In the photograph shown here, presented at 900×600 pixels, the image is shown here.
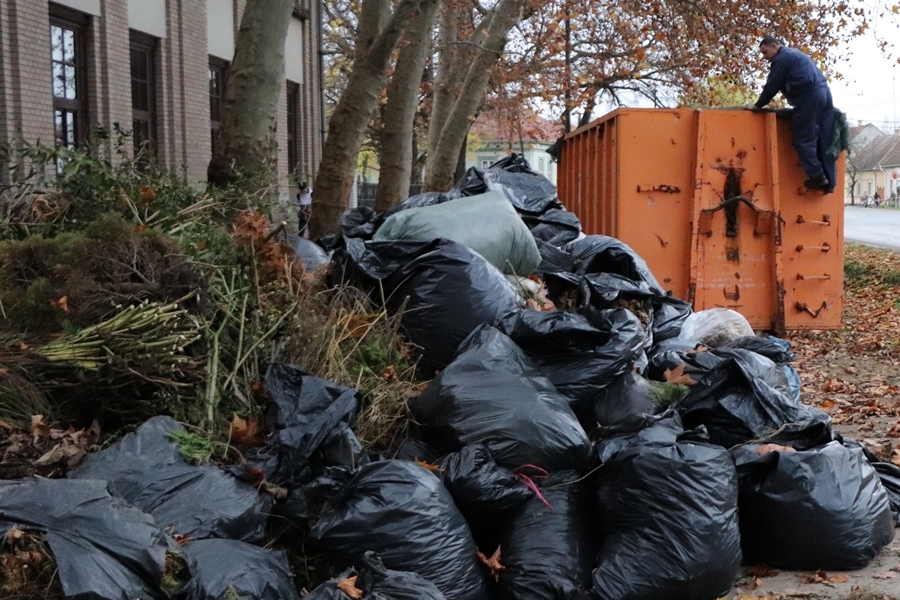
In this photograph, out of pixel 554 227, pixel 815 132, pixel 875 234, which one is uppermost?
pixel 815 132

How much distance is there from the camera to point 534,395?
139 inches

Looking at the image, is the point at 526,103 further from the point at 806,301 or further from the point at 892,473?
the point at 892,473

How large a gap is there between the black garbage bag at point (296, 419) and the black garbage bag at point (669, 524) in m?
0.96

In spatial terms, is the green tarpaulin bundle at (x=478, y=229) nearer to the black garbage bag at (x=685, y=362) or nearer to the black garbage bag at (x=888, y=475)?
the black garbage bag at (x=685, y=362)

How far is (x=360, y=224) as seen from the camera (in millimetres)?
5562

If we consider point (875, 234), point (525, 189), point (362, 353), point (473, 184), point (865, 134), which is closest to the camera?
point (362, 353)

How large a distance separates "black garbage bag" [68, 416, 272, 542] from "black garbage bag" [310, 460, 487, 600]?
0.22 m

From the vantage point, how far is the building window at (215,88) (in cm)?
1439

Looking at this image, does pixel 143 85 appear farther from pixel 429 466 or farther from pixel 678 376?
pixel 429 466

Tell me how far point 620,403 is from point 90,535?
2186 millimetres

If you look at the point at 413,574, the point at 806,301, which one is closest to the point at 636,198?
the point at 806,301

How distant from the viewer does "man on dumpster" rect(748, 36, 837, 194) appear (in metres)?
7.20

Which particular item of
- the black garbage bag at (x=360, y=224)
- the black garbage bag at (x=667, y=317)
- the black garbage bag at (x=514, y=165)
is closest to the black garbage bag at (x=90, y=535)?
the black garbage bag at (x=360, y=224)

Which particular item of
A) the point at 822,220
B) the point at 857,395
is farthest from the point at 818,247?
the point at 857,395
